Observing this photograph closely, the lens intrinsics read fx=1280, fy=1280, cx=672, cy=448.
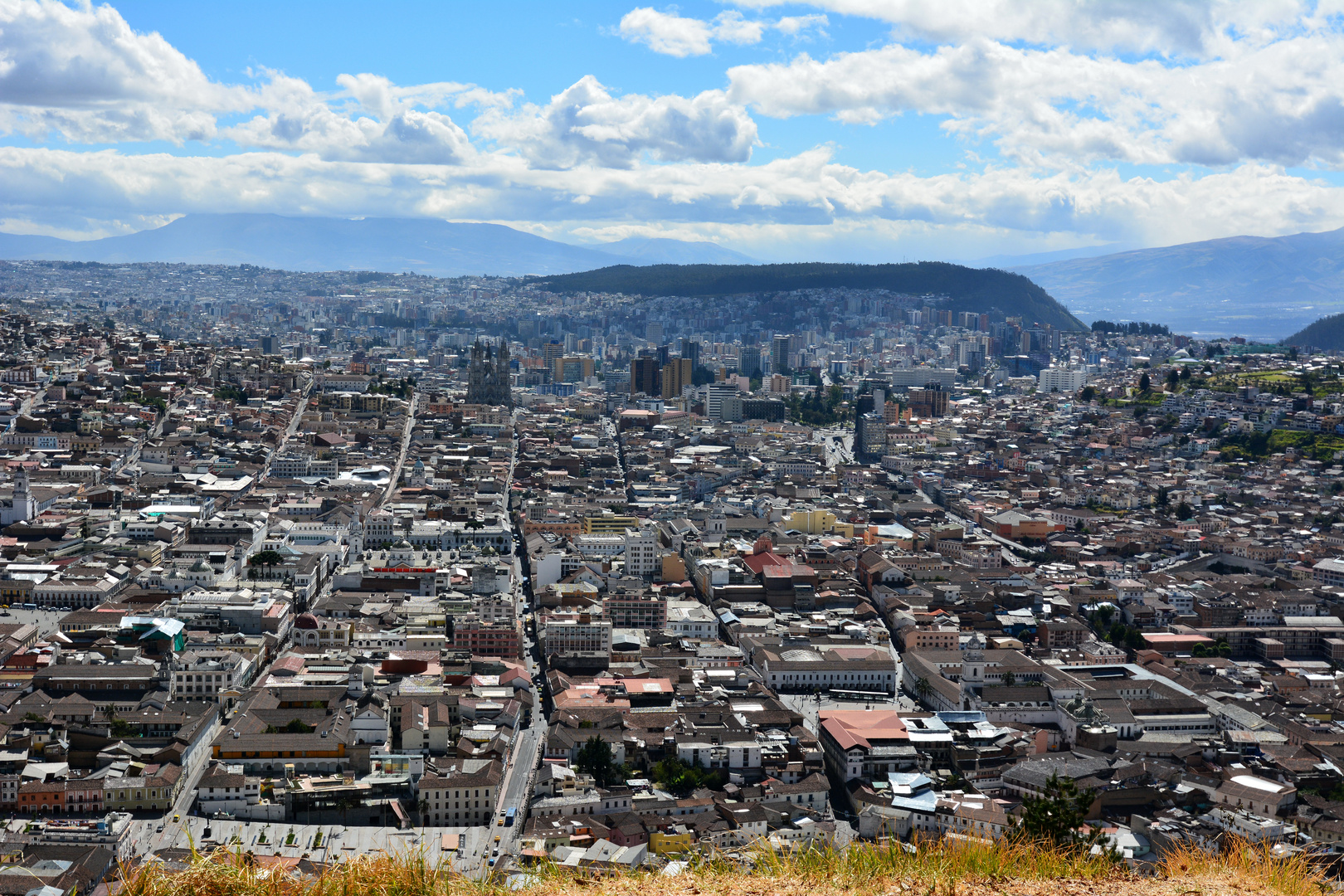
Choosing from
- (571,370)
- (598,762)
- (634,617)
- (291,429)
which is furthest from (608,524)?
(571,370)

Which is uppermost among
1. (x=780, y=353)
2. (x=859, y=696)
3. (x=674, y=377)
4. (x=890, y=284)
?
(x=890, y=284)

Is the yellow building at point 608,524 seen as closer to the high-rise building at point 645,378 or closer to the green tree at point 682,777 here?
the green tree at point 682,777

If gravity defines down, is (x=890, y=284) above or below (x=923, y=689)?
above

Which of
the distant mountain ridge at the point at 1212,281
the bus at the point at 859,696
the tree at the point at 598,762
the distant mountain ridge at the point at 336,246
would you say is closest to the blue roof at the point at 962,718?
the bus at the point at 859,696

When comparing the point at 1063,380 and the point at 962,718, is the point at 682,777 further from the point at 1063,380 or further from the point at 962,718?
the point at 1063,380

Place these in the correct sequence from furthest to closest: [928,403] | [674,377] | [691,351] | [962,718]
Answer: [691,351] < [674,377] < [928,403] < [962,718]

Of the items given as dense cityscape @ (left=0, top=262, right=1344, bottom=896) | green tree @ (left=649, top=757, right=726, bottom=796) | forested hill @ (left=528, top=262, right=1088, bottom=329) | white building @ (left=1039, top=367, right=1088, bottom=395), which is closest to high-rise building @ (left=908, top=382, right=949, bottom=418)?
dense cityscape @ (left=0, top=262, right=1344, bottom=896)

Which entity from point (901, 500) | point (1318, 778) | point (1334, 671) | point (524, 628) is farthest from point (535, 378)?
point (1318, 778)

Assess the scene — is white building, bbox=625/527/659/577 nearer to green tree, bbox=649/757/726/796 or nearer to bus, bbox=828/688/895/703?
bus, bbox=828/688/895/703
